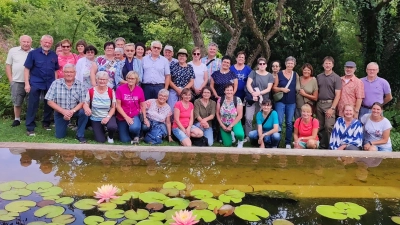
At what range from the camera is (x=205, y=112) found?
5.32 m

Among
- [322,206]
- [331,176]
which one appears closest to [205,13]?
[331,176]

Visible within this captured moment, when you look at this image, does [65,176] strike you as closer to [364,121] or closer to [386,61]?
[364,121]

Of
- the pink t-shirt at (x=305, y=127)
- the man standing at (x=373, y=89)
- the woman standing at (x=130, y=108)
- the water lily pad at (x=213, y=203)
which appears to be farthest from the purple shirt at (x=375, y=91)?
the water lily pad at (x=213, y=203)

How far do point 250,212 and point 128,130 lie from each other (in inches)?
123

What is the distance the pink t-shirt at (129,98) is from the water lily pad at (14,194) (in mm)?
2508

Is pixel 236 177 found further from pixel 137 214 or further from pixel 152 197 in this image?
pixel 137 214

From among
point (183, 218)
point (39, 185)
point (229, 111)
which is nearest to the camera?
point (183, 218)

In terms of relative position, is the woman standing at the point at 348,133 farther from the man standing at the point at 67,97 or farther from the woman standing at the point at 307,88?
the man standing at the point at 67,97

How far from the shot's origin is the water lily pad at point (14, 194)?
260cm

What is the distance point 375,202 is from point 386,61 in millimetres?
7653

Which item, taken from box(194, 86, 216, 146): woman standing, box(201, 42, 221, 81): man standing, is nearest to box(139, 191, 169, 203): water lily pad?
box(194, 86, 216, 146): woman standing

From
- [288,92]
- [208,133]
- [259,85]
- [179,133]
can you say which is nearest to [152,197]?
[179,133]

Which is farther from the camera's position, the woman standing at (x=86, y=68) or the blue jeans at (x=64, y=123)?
the woman standing at (x=86, y=68)

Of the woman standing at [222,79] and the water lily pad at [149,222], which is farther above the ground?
the woman standing at [222,79]
